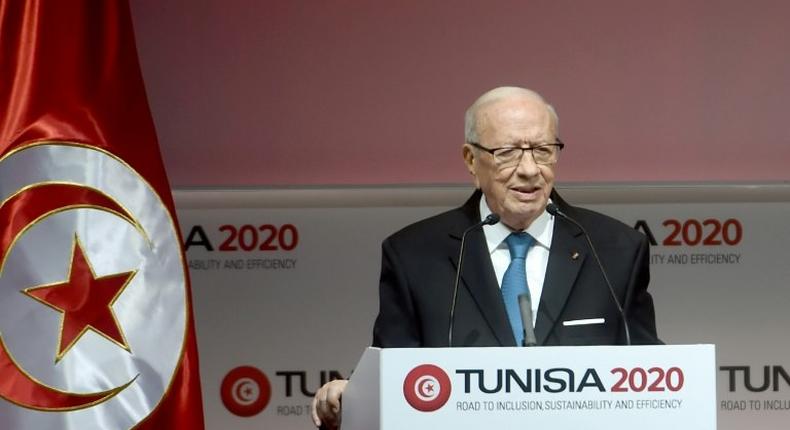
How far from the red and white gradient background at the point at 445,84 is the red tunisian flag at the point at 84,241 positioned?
0.74 metres

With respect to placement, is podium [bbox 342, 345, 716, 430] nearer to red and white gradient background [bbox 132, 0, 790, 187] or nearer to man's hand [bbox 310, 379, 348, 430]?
man's hand [bbox 310, 379, 348, 430]

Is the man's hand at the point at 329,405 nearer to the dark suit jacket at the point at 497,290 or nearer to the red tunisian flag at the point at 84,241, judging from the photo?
the dark suit jacket at the point at 497,290

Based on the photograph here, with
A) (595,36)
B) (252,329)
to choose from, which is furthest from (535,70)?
(252,329)

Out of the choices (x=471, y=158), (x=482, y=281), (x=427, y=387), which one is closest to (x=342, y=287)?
(x=471, y=158)

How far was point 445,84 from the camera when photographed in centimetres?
427

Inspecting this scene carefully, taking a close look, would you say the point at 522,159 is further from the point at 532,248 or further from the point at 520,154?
the point at 532,248

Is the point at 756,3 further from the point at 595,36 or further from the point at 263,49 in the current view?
the point at 263,49

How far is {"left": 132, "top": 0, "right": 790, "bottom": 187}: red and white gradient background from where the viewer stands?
425 centimetres

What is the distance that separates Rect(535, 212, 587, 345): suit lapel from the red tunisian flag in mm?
1242

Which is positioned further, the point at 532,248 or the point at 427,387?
the point at 532,248

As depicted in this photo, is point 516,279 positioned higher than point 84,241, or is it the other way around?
point 84,241

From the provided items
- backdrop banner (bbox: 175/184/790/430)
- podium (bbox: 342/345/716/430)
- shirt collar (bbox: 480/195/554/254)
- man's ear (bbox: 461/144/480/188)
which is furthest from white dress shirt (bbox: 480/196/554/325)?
Result: backdrop banner (bbox: 175/184/790/430)

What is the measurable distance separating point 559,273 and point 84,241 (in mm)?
1395

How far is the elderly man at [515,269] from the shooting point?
8.45ft
